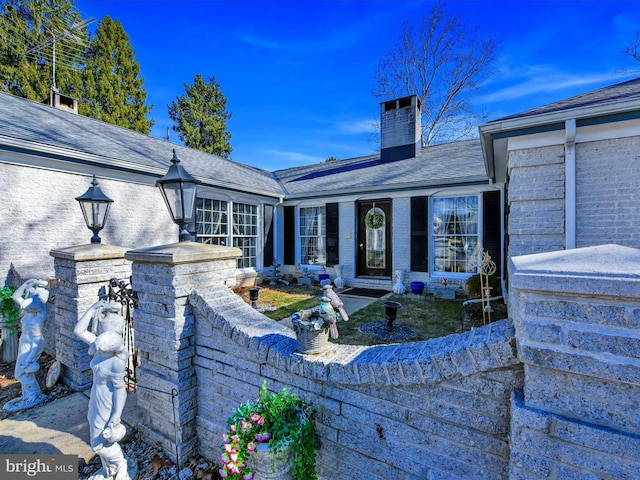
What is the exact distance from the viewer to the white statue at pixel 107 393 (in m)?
2.10

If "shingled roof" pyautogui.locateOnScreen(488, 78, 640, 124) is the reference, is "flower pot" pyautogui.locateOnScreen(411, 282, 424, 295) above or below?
below

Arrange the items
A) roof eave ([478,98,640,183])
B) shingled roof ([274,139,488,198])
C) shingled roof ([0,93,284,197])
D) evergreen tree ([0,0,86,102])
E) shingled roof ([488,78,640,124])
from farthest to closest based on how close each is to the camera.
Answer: evergreen tree ([0,0,86,102])
shingled roof ([274,139,488,198])
shingled roof ([0,93,284,197])
shingled roof ([488,78,640,124])
roof eave ([478,98,640,183])

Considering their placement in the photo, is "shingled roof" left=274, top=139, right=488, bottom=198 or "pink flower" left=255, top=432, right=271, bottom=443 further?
"shingled roof" left=274, top=139, right=488, bottom=198

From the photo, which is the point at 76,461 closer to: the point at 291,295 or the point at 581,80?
the point at 291,295

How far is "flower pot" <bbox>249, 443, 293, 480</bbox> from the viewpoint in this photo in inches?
64.9

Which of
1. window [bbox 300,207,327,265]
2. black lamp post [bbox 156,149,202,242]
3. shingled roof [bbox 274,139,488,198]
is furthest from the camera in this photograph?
window [bbox 300,207,327,265]

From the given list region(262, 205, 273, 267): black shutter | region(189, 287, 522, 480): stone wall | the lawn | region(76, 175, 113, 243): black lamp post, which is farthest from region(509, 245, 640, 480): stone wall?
region(262, 205, 273, 267): black shutter

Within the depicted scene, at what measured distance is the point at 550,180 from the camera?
4.02 metres

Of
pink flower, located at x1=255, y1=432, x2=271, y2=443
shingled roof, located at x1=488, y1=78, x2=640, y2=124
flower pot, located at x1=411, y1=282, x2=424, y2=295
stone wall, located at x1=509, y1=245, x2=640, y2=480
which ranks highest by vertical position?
shingled roof, located at x1=488, y1=78, x2=640, y2=124

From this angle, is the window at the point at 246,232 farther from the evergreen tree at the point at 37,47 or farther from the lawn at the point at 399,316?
the evergreen tree at the point at 37,47

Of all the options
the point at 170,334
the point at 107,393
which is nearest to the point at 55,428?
the point at 107,393

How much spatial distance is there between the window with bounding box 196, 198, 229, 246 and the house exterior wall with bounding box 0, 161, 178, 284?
1.61m

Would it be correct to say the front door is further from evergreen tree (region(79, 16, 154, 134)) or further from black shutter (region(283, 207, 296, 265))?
evergreen tree (region(79, 16, 154, 134))

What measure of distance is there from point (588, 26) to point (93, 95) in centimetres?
2177
